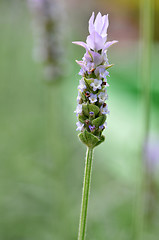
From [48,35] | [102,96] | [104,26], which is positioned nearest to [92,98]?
[102,96]

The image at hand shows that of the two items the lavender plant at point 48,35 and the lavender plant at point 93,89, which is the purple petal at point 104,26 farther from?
the lavender plant at point 48,35

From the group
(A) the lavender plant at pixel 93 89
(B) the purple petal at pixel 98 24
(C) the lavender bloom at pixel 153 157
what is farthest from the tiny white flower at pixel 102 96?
(C) the lavender bloom at pixel 153 157

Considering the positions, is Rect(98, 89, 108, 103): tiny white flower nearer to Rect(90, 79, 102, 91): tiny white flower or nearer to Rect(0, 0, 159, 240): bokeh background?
Rect(90, 79, 102, 91): tiny white flower

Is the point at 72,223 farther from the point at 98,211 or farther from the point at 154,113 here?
the point at 154,113

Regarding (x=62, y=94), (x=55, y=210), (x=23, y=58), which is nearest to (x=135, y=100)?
(x=55, y=210)

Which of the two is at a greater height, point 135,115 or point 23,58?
point 23,58

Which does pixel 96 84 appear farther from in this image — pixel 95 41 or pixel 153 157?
pixel 153 157

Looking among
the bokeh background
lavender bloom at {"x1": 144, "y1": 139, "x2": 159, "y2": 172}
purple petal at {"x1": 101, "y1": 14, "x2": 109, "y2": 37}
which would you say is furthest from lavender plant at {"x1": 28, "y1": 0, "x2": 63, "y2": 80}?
purple petal at {"x1": 101, "y1": 14, "x2": 109, "y2": 37}
